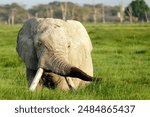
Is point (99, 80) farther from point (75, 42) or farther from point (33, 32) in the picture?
point (33, 32)

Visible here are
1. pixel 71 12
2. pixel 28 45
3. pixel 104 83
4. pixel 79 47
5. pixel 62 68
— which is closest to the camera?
pixel 62 68

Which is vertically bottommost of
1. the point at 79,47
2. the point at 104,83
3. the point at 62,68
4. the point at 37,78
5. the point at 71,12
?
the point at 71,12

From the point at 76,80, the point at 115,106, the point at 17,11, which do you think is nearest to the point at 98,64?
the point at 76,80

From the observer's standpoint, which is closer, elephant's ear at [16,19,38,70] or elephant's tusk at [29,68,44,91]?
elephant's tusk at [29,68,44,91]

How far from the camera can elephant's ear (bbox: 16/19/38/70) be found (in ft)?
24.2

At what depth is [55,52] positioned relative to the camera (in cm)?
694

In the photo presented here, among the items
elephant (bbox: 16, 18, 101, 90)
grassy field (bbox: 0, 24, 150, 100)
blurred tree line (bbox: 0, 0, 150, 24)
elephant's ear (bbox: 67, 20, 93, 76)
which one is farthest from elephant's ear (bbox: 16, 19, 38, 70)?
blurred tree line (bbox: 0, 0, 150, 24)

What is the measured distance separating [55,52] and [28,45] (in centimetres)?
66

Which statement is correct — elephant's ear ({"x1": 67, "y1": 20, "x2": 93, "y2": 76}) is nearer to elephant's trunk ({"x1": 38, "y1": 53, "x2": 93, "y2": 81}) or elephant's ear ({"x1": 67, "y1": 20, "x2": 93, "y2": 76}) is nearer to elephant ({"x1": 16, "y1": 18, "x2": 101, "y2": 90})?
elephant ({"x1": 16, "y1": 18, "x2": 101, "y2": 90})

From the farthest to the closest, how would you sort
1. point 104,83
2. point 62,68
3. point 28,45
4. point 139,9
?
point 139,9 < point 28,45 < point 104,83 < point 62,68

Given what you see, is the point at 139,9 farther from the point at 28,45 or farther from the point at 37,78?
the point at 37,78

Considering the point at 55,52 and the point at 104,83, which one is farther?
the point at 104,83

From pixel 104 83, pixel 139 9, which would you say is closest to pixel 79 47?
pixel 104 83

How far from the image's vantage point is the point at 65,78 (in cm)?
722
